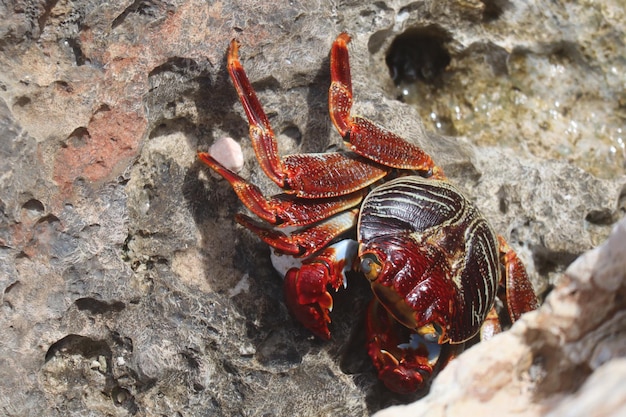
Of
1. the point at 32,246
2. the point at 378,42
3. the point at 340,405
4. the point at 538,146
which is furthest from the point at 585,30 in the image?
the point at 32,246

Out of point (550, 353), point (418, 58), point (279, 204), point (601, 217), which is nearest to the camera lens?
point (550, 353)

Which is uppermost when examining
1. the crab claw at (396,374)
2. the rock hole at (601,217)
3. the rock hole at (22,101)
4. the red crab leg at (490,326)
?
the rock hole at (22,101)

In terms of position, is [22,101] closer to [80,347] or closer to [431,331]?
[80,347]

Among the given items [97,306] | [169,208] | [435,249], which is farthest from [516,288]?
[97,306]

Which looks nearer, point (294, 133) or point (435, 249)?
point (435, 249)

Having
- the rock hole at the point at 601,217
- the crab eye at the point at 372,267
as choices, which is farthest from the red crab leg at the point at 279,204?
the rock hole at the point at 601,217

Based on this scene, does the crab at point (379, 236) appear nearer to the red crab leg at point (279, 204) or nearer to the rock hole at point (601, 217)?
the red crab leg at point (279, 204)
